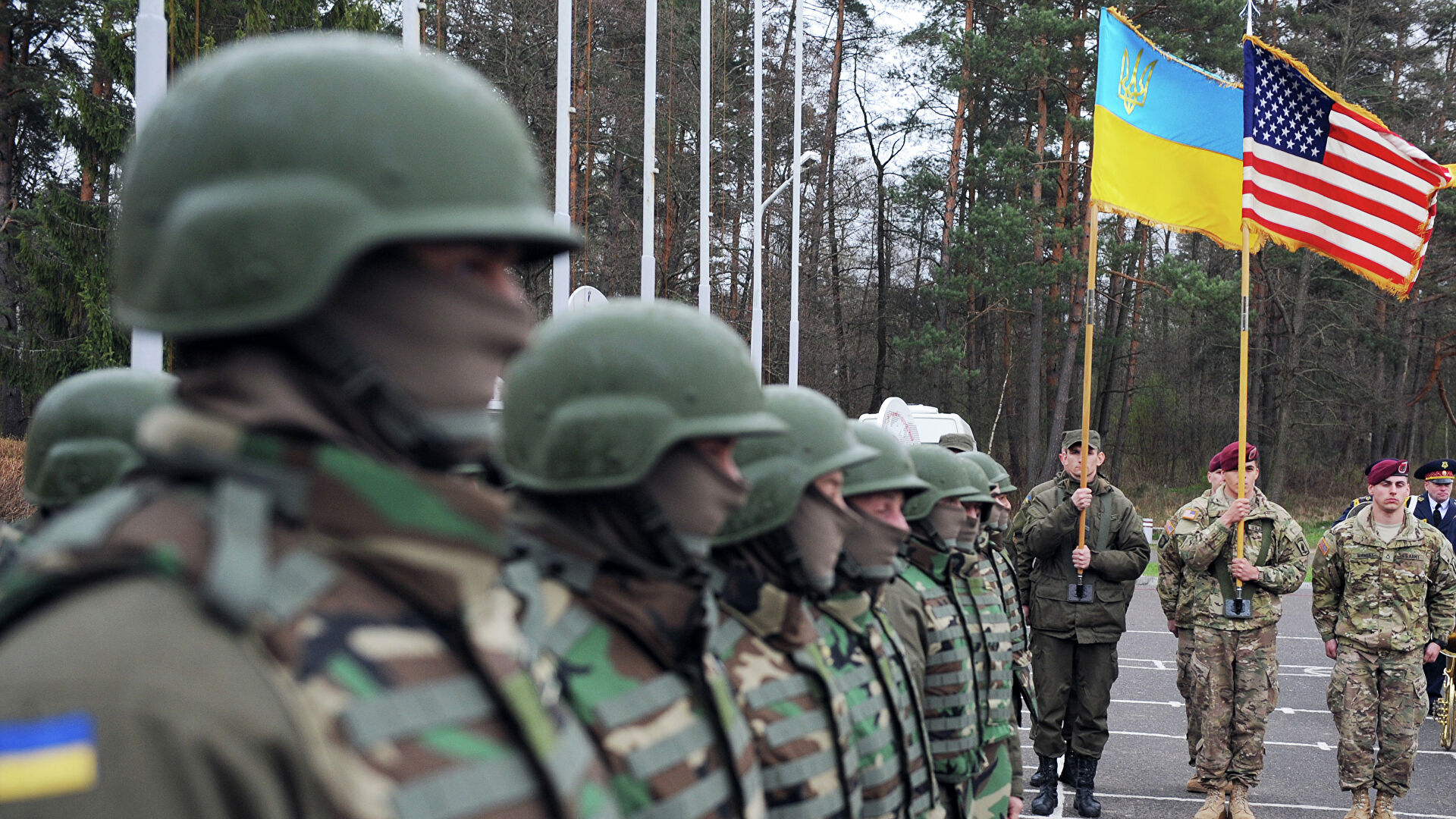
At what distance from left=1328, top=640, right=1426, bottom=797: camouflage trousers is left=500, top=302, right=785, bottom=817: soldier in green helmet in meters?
7.11

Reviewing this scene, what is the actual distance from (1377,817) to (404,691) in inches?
329

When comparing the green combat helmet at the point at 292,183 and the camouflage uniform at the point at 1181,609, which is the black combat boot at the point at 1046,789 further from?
the green combat helmet at the point at 292,183

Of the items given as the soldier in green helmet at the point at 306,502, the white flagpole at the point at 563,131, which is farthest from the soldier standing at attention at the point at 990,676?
the white flagpole at the point at 563,131

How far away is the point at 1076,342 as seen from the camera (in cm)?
3062

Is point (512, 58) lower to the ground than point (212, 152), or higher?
higher

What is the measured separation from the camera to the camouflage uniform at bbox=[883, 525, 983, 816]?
181 inches

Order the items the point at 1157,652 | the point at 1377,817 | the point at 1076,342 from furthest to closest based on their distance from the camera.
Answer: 1. the point at 1076,342
2. the point at 1157,652
3. the point at 1377,817

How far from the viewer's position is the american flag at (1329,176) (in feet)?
28.3

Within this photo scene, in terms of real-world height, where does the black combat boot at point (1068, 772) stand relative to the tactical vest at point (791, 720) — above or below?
below

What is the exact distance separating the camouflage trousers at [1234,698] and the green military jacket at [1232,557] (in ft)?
0.32

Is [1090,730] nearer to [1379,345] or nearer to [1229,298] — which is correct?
[1229,298]

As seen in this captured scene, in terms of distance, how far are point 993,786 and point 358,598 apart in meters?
4.54

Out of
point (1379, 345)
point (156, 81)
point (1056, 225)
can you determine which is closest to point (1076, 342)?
point (1056, 225)

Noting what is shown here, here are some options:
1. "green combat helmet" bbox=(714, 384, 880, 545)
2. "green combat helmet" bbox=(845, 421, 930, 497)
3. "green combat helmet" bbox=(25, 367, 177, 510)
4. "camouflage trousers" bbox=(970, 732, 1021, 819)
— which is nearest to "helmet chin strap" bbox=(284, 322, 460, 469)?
"green combat helmet" bbox=(714, 384, 880, 545)
